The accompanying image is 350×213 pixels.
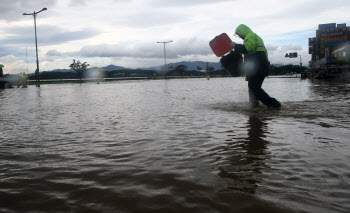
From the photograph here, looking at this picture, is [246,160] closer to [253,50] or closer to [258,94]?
[258,94]

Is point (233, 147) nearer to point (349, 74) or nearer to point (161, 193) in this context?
point (161, 193)

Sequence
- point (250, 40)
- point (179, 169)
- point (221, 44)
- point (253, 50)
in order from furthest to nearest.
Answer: point (221, 44), point (253, 50), point (250, 40), point (179, 169)

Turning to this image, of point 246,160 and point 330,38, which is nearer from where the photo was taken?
point 246,160

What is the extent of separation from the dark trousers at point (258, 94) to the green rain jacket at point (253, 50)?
0.52ft

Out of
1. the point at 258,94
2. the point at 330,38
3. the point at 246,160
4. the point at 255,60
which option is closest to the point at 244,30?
the point at 255,60

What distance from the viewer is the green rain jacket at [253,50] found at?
23.3ft

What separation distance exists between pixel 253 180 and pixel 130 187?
99 cm

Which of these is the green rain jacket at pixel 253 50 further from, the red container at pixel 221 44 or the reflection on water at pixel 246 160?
the reflection on water at pixel 246 160

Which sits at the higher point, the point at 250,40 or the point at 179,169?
the point at 250,40

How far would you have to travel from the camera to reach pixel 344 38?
80562 mm

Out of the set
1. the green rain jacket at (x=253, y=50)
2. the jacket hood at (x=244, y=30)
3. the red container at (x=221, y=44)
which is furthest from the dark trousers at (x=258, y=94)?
the jacket hood at (x=244, y=30)

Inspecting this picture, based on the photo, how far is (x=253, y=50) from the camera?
7152 millimetres

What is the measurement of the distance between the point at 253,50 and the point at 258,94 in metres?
1.13

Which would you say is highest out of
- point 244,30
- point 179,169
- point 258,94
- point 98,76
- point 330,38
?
point 330,38
